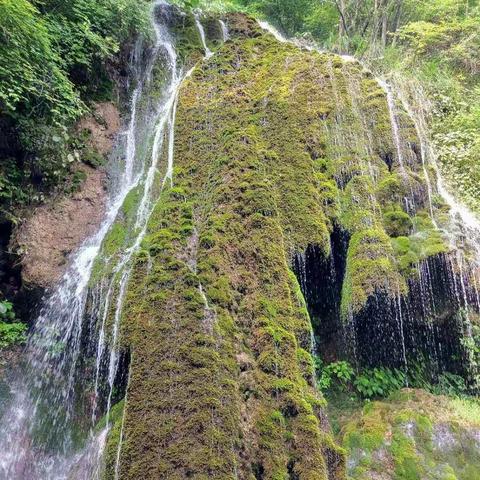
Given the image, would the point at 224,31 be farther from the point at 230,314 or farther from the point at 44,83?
the point at 230,314

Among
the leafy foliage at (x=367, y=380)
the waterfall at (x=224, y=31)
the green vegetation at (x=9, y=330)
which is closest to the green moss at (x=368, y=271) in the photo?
the leafy foliage at (x=367, y=380)

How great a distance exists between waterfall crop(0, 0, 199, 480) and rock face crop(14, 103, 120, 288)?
0.76ft

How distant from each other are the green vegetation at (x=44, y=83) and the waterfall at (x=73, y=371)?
5.04ft

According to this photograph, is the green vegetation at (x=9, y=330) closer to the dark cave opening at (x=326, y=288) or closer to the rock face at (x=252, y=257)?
the rock face at (x=252, y=257)

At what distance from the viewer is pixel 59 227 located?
7.28 metres

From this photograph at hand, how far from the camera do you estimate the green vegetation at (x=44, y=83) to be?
6883mm

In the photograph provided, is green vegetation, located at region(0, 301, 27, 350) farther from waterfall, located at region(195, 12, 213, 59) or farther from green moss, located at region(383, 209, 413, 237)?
waterfall, located at region(195, 12, 213, 59)

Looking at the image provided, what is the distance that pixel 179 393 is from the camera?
3.55 metres

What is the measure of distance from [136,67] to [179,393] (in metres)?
8.49

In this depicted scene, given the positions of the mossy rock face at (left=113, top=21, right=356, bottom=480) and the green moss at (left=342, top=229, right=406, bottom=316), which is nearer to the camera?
the mossy rock face at (left=113, top=21, right=356, bottom=480)

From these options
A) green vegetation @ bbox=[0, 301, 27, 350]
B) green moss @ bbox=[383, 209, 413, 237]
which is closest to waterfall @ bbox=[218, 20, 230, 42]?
green moss @ bbox=[383, 209, 413, 237]

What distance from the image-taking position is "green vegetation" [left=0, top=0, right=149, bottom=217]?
6.88 meters

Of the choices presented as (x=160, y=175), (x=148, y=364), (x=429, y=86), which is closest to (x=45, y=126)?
(x=160, y=175)

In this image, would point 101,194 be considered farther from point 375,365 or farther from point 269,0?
point 269,0
